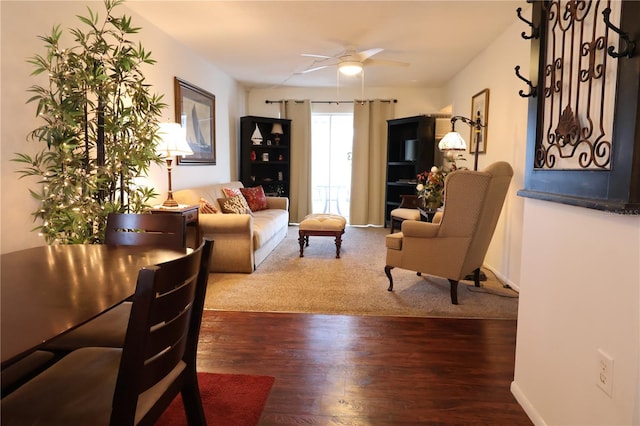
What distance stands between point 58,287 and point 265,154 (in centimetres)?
590

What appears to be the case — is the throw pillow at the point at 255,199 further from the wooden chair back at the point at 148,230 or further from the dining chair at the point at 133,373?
the dining chair at the point at 133,373

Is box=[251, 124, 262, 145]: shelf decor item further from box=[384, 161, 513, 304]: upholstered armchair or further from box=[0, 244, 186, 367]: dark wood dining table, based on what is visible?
box=[0, 244, 186, 367]: dark wood dining table

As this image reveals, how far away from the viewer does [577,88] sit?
57.4 inches

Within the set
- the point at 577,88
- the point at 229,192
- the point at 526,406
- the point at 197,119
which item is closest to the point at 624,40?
the point at 577,88

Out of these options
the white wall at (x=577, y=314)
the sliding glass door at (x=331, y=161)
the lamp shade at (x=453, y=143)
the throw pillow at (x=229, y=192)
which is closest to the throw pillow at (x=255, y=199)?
the throw pillow at (x=229, y=192)

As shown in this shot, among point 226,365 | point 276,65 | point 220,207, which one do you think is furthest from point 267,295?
point 276,65

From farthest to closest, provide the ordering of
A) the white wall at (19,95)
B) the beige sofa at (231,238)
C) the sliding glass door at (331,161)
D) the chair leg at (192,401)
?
1. the sliding glass door at (331,161)
2. the beige sofa at (231,238)
3. the white wall at (19,95)
4. the chair leg at (192,401)

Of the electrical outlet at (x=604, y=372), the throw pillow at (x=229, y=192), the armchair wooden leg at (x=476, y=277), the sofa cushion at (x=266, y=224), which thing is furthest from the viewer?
the throw pillow at (x=229, y=192)

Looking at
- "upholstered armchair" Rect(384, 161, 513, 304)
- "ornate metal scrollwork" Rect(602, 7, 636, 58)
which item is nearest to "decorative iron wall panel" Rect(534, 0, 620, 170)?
"ornate metal scrollwork" Rect(602, 7, 636, 58)

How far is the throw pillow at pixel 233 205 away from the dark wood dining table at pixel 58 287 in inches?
117

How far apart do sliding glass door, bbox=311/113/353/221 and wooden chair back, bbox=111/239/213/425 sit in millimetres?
6149

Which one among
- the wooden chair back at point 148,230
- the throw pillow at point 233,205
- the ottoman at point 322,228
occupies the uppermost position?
the wooden chair back at point 148,230

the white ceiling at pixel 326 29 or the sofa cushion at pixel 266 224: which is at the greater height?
the white ceiling at pixel 326 29

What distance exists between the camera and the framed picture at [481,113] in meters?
4.42
